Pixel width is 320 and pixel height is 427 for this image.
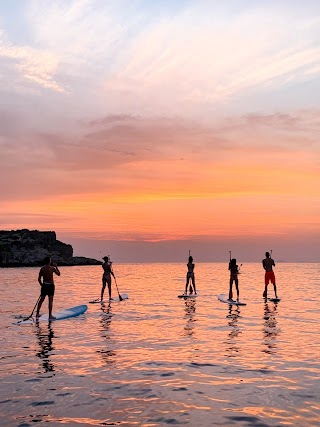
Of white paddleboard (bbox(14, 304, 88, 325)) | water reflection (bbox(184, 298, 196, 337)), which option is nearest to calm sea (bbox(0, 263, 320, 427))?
water reflection (bbox(184, 298, 196, 337))

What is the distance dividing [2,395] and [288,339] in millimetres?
10327

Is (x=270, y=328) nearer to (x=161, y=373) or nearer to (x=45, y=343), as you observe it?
(x=161, y=373)

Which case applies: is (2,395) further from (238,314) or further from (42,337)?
(238,314)

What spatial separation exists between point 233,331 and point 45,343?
7.07 meters

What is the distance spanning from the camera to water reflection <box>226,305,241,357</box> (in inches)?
557

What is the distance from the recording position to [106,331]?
1847 cm

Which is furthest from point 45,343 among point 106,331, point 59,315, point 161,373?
point 59,315

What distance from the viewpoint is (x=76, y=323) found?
68.6 feet

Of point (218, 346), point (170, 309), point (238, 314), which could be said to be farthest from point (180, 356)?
point (170, 309)

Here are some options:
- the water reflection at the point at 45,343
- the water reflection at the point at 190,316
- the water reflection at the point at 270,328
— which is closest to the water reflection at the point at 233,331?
the water reflection at the point at 270,328

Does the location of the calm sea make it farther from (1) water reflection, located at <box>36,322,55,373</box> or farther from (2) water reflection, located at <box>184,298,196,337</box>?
(2) water reflection, located at <box>184,298,196,337</box>

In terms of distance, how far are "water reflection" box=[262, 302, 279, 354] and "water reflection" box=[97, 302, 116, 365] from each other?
460cm

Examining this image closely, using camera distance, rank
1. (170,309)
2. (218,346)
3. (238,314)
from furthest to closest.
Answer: (170,309) → (238,314) → (218,346)

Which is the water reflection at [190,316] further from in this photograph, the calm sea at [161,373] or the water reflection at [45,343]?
the water reflection at [45,343]
